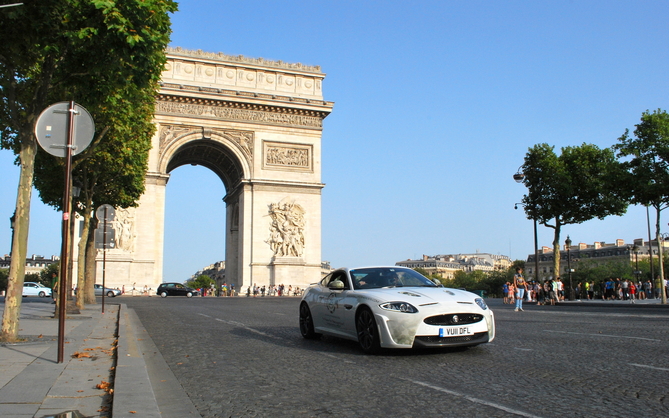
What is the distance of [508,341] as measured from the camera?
31.8ft

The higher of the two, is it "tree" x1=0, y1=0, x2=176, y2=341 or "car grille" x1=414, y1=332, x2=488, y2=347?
"tree" x1=0, y1=0, x2=176, y2=341

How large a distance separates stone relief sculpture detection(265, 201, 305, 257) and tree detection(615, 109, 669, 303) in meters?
21.2

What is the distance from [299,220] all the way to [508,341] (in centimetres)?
3415

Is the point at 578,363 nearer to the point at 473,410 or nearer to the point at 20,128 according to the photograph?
the point at 473,410

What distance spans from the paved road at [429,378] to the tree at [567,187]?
30241 millimetres

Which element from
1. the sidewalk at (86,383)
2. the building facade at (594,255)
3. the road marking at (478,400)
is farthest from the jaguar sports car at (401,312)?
the building facade at (594,255)

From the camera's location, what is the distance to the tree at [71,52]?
367 inches

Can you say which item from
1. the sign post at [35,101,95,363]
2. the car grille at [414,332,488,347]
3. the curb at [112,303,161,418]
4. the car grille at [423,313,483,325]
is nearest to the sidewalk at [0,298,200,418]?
the curb at [112,303,161,418]

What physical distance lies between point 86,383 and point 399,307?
3611mm

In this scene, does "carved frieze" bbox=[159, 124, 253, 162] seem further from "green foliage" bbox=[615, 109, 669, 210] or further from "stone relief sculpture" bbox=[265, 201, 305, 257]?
"green foliage" bbox=[615, 109, 669, 210]

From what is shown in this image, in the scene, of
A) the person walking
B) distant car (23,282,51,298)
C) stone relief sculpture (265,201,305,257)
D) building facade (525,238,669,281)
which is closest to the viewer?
the person walking

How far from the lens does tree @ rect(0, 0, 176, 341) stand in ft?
30.6

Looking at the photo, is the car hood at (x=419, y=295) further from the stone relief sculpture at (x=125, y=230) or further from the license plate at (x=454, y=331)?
the stone relief sculpture at (x=125, y=230)

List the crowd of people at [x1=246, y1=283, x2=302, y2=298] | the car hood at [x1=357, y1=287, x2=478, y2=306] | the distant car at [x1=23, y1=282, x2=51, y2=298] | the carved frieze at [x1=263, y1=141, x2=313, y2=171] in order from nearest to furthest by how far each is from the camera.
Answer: the car hood at [x1=357, y1=287, x2=478, y2=306] → the crowd of people at [x1=246, y1=283, x2=302, y2=298] → the carved frieze at [x1=263, y1=141, x2=313, y2=171] → the distant car at [x1=23, y1=282, x2=51, y2=298]
